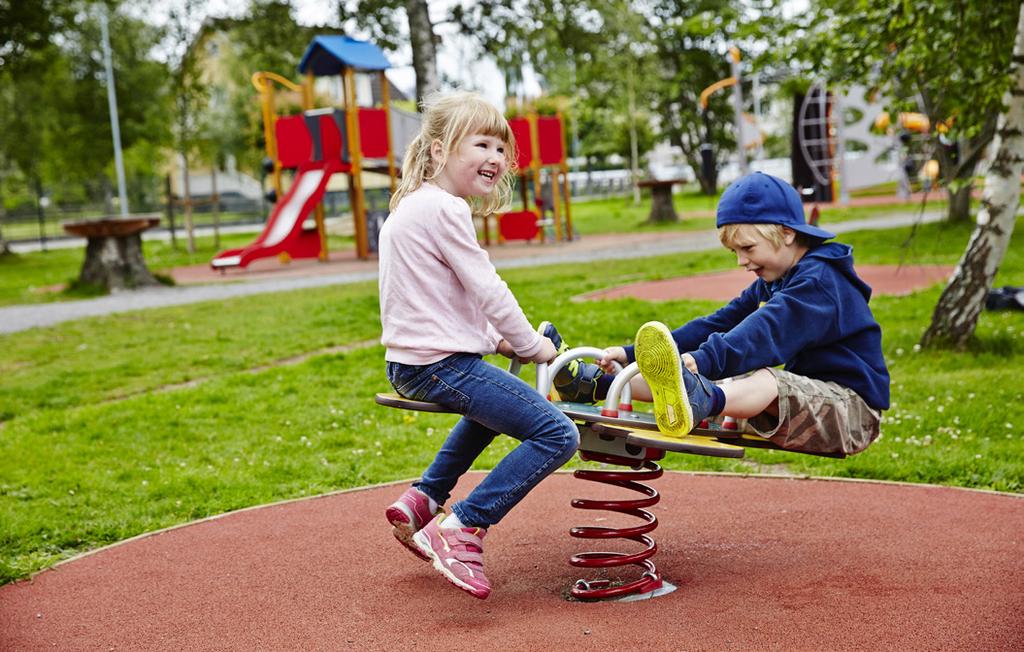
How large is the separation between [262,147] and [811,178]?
59.1ft

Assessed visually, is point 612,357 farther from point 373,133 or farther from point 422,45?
point 373,133

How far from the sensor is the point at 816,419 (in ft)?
12.3

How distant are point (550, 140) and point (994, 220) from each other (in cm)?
1823

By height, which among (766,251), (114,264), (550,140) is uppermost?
(550,140)

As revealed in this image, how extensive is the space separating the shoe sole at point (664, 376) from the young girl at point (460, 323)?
1.10 feet

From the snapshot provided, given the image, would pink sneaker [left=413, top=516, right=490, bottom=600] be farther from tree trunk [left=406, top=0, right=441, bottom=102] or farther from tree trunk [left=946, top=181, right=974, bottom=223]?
tree trunk [left=946, top=181, right=974, bottom=223]

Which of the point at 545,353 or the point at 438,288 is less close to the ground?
the point at 438,288

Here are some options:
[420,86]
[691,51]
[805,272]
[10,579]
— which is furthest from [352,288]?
[691,51]

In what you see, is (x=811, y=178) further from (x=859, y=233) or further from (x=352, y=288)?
(x=352, y=288)

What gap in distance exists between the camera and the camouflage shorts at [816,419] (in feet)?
12.3

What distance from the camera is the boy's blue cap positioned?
3.91 m

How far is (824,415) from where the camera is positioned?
3771 mm

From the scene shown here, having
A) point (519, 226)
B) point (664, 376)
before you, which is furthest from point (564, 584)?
point (519, 226)

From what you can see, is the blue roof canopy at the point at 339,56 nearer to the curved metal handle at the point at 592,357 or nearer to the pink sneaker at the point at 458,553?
the curved metal handle at the point at 592,357
